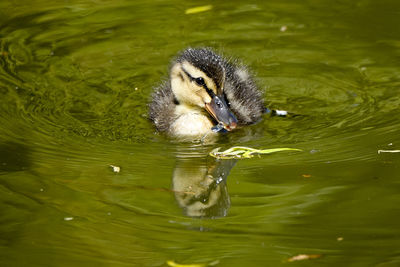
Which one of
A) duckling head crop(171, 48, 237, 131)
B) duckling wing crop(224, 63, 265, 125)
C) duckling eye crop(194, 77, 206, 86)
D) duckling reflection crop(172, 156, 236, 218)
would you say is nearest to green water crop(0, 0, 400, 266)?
duckling reflection crop(172, 156, 236, 218)

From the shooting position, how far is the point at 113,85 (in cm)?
743

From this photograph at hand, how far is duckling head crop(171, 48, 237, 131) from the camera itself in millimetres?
6059

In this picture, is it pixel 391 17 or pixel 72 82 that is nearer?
pixel 72 82

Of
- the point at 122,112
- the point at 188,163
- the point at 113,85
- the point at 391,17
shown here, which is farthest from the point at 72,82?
the point at 391,17

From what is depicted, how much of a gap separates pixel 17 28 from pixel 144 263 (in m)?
5.56

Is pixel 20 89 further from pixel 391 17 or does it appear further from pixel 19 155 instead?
pixel 391 17

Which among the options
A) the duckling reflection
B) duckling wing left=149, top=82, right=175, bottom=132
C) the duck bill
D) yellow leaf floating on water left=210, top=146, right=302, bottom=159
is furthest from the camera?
duckling wing left=149, top=82, right=175, bottom=132

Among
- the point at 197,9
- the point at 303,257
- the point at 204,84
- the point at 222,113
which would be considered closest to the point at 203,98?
the point at 204,84

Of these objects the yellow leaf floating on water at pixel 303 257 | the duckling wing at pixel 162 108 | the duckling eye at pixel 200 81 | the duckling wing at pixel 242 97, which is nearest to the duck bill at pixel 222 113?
the duckling eye at pixel 200 81

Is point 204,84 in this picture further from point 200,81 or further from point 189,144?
point 189,144

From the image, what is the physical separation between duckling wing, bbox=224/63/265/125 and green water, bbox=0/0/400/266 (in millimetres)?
133

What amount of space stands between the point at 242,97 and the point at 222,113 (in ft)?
1.97

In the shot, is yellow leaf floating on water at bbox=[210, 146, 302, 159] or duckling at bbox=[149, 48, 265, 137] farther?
duckling at bbox=[149, 48, 265, 137]

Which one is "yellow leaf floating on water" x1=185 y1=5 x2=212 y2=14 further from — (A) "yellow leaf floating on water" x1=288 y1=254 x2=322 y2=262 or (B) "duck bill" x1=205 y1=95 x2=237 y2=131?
(A) "yellow leaf floating on water" x1=288 y1=254 x2=322 y2=262
